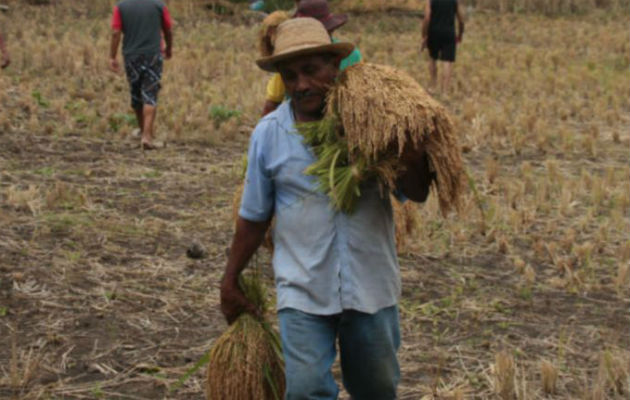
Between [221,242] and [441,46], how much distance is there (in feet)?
24.5

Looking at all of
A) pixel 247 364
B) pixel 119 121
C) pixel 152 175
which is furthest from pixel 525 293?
pixel 119 121

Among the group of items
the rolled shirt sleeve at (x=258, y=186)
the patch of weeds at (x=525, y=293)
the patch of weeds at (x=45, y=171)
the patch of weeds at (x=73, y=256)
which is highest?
the rolled shirt sleeve at (x=258, y=186)

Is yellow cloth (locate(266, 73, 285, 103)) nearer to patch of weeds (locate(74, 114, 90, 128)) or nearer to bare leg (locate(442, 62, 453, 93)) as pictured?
patch of weeds (locate(74, 114, 90, 128))

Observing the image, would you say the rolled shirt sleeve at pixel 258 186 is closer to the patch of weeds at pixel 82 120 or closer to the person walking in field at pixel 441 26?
the patch of weeds at pixel 82 120

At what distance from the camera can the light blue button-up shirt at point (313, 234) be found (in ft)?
10.8

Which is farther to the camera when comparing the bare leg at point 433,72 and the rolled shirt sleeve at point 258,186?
the bare leg at point 433,72

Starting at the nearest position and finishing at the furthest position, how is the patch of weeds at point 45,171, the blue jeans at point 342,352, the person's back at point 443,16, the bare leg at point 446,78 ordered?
the blue jeans at point 342,352 → the patch of weeds at point 45,171 → the bare leg at point 446,78 → the person's back at point 443,16

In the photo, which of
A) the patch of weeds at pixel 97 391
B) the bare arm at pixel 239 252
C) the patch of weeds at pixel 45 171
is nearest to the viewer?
the bare arm at pixel 239 252

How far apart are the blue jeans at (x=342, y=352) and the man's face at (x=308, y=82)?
651 mm

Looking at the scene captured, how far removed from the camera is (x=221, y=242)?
710 cm

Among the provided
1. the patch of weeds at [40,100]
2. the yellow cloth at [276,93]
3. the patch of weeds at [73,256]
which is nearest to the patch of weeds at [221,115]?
the patch of weeds at [40,100]

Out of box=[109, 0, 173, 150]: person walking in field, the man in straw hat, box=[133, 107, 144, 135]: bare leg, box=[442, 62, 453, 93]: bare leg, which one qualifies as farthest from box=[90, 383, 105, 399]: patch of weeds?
box=[442, 62, 453, 93]: bare leg

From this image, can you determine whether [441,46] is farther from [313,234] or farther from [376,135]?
[376,135]

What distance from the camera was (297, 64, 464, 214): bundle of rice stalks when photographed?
313 cm
